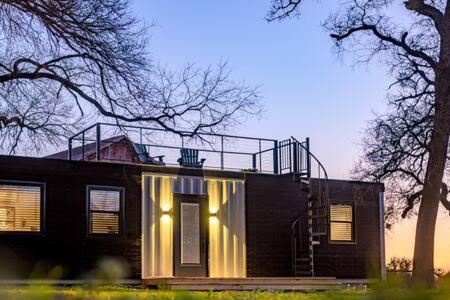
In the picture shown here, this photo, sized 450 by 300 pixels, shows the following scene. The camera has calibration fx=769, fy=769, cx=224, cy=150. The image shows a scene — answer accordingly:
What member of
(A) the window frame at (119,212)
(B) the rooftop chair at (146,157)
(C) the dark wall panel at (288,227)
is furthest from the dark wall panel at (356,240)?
(A) the window frame at (119,212)

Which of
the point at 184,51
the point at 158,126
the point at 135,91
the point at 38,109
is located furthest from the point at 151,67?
the point at 38,109

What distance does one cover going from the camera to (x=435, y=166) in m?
18.2

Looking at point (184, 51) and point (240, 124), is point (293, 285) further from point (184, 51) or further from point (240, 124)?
point (184, 51)

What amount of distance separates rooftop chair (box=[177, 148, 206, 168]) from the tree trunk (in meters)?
5.70

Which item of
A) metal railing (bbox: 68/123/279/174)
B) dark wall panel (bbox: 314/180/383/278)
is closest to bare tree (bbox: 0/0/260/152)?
metal railing (bbox: 68/123/279/174)

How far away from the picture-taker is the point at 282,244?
20.7 meters

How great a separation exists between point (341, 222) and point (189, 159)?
201 inches

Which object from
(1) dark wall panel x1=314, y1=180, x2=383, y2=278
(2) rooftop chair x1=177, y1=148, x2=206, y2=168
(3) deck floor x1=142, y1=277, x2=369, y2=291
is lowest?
(3) deck floor x1=142, y1=277, x2=369, y2=291

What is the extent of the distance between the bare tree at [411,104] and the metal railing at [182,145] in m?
2.76

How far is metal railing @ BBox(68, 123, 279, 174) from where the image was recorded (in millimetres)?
16781

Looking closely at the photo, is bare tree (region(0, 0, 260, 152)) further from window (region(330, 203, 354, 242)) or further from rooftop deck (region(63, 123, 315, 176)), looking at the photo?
window (region(330, 203, 354, 242))

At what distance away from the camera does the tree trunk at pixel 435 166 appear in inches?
688

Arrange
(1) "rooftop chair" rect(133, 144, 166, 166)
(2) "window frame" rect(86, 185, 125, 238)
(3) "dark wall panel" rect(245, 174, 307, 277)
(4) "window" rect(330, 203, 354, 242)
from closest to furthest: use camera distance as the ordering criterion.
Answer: (2) "window frame" rect(86, 185, 125, 238) → (1) "rooftop chair" rect(133, 144, 166, 166) → (3) "dark wall panel" rect(245, 174, 307, 277) → (4) "window" rect(330, 203, 354, 242)

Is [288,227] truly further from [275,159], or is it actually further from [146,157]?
[146,157]
